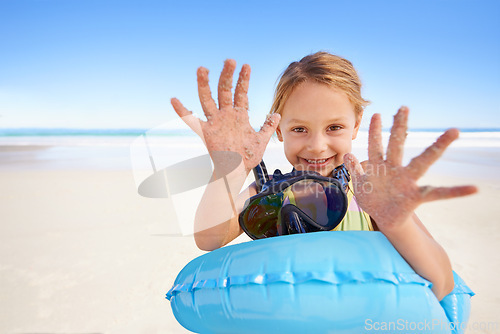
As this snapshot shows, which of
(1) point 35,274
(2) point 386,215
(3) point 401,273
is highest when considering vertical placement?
(2) point 386,215

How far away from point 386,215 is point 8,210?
4917mm

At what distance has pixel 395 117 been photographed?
3.62 ft

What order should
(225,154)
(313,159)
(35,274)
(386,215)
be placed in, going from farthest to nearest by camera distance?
(35,274)
(313,159)
(225,154)
(386,215)

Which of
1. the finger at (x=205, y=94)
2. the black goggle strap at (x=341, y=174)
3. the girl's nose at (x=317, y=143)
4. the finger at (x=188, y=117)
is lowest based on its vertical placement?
the black goggle strap at (x=341, y=174)

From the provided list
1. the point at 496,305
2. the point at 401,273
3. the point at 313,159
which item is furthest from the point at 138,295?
the point at 496,305

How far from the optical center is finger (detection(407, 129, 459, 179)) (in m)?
1.00

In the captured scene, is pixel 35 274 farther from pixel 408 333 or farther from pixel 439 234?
pixel 439 234

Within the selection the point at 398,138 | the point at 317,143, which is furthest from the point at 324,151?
the point at 398,138

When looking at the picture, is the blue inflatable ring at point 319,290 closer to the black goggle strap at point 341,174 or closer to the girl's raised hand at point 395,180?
the girl's raised hand at point 395,180

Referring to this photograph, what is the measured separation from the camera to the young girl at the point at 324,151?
106 cm

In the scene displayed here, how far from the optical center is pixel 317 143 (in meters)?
1.75

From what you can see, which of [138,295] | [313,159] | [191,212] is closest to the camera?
[191,212]

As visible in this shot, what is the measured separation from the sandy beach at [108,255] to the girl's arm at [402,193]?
0.29 meters

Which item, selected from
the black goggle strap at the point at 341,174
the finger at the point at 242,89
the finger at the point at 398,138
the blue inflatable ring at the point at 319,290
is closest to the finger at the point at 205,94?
the finger at the point at 242,89
